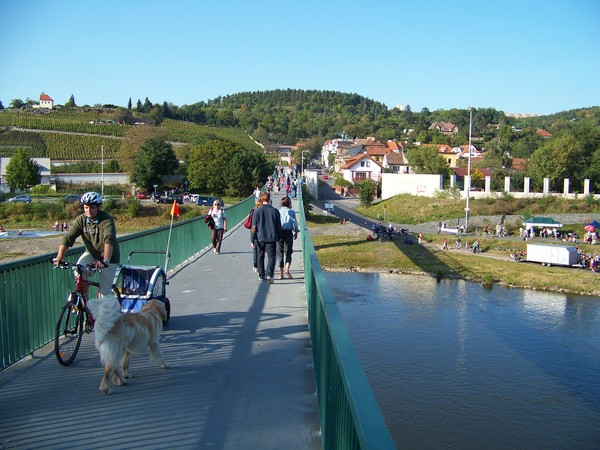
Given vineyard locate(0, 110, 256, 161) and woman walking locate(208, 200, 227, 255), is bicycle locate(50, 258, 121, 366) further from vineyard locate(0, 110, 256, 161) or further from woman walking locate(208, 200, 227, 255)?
vineyard locate(0, 110, 256, 161)

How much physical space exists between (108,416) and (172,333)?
7.96ft

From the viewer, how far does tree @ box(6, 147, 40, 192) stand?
76.9 metres

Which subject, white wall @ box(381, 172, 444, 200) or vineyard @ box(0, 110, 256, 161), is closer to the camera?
white wall @ box(381, 172, 444, 200)

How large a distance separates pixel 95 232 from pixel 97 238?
0.23 feet

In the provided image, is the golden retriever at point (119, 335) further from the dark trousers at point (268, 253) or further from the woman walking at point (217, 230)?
the woman walking at point (217, 230)

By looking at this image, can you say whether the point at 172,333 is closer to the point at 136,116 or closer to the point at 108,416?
the point at 108,416

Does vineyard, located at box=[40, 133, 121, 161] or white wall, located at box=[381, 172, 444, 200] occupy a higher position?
vineyard, located at box=[40, 133, 121, 161]

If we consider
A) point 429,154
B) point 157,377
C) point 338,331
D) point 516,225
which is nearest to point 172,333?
point 157,377

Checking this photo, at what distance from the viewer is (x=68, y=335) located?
6.14 m

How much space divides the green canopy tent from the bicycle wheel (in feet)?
188

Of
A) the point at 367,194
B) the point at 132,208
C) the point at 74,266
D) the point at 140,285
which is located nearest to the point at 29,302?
the point at 74,266

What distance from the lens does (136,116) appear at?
159500 mm

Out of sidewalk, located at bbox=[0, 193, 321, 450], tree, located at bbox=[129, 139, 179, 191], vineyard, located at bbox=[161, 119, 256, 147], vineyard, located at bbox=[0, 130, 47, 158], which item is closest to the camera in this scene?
sidewalk, located at bbox=[0, 193, 321, 450]

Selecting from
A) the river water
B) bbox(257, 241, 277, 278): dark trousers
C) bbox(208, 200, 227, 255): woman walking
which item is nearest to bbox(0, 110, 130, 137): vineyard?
the river water
